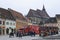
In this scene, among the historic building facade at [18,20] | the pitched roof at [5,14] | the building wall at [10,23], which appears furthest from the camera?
the historic building facade at [18,20]

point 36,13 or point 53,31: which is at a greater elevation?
point 36,13

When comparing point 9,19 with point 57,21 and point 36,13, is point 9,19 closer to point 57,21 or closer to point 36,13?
point 36,13

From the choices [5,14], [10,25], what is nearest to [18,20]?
[10,25]

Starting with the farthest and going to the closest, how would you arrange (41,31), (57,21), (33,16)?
1. (57,21)
2. (33,16)
3. (41,31)

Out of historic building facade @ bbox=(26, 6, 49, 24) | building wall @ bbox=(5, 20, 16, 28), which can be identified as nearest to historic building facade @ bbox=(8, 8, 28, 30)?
building wall @ bbox=(5, 20, 16, 28)

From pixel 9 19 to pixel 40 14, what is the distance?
64889 millimetres

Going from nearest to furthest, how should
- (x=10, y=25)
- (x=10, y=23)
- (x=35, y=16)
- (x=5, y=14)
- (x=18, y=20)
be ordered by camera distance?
(x=5, y=14) → (x=10, y=23) → (x=10, y=25) → (x=18, y=20) → (x=35, y=16)

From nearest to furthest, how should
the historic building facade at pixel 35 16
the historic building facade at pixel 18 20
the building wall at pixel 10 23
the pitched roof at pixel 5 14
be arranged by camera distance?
1. the pitched roof at pixel 5 14
2. the building wall at pixel 10 23
3. the historic building facade at pixel 18 20
4. the historic building facade at pixel 35 16

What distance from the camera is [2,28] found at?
72.0m

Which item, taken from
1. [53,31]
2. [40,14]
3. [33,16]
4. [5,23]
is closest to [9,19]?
[5,23]

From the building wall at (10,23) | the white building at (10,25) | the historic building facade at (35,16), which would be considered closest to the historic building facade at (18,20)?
the building wall at (10,23)

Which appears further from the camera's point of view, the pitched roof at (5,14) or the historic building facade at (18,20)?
the historic building facade at (18,20)

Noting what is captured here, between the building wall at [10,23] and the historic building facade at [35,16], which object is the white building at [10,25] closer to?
the building wall at [10,23]

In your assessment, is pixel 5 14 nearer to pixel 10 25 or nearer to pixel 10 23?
pixel 10 23
